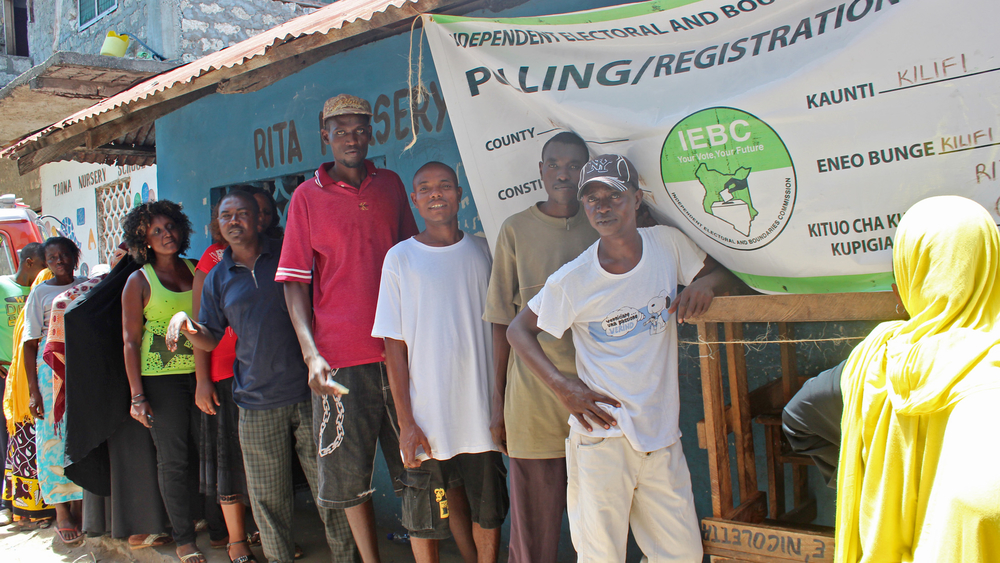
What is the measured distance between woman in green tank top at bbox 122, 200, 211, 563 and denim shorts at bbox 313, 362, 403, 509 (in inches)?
51.1

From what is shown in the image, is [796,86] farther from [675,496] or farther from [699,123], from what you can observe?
[675,496]

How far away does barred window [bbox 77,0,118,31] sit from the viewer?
989cm

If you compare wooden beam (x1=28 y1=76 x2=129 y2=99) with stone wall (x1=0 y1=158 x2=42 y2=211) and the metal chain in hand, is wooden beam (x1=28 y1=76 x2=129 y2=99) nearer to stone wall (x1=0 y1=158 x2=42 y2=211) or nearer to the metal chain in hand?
the metal chain in hand

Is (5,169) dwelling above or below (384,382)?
above

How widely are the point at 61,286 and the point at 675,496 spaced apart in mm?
4158

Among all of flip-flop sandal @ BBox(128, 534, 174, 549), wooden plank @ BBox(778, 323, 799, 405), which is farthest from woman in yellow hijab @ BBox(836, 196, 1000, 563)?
flip-flop sandal @ BBox(128, 534, 174, 549)

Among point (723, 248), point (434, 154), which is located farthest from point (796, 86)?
point (434, 154)

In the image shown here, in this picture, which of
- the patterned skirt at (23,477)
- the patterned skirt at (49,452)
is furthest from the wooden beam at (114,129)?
the patterned skirt at (23,477)

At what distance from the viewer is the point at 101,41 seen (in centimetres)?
988

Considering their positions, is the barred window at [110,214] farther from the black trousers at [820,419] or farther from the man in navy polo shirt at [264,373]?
the black trousers at [820,419]

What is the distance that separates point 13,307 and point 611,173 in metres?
4.79

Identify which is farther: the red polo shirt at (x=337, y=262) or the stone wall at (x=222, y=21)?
the stone wall at (x=222, y=21)

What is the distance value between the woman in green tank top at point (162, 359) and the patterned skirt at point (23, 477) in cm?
155

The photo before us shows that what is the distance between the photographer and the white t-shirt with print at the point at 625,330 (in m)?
2.13
